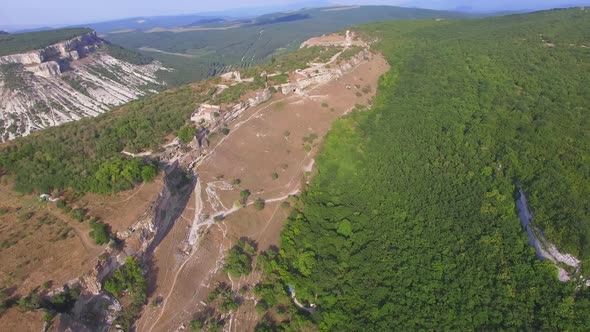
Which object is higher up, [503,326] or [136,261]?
[136,261]

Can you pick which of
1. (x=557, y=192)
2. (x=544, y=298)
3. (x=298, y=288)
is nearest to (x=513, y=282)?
(x=544, y=298)

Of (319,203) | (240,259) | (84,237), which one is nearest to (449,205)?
(319,203)

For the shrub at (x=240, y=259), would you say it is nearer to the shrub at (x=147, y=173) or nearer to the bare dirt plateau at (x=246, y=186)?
the bare dirt plateau at (x=246, y=186)

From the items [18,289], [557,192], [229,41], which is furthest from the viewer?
[229,41]

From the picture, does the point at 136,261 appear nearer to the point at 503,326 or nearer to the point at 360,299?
the point at 360,299

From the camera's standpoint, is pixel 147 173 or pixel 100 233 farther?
pixel 147 173

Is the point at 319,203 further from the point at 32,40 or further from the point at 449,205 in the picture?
the point at 32,40

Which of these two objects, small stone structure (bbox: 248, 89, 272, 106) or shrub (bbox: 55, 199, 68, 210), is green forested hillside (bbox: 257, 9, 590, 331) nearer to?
small stone structure (bbox: 248, 89, 272, 106)
